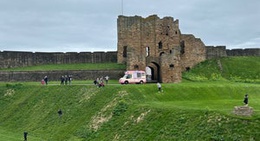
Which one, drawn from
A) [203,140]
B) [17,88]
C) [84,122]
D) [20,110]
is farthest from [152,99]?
[17,88]

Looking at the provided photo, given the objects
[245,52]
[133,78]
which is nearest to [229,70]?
[245,52]

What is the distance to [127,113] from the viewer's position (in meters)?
33.5

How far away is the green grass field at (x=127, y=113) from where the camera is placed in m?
26.1

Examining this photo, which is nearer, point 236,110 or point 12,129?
point 236,110

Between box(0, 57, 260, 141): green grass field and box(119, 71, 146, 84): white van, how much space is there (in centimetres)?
464

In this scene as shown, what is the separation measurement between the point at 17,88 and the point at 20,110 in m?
6.88

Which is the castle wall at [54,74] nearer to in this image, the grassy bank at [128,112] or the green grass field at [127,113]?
the green grass field at [127,113]

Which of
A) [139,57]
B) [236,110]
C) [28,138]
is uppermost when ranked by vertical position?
[139,57]

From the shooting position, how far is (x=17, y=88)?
49.9 m

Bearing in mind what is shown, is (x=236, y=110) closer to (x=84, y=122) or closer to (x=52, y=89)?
(x=84, y=122)

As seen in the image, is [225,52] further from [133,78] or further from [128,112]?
[128,112]

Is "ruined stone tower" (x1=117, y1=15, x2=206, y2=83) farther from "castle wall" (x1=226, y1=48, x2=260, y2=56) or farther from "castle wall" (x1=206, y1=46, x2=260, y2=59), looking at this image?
"castle wall" (x1=226, y1=48, x2=260, y2=56)

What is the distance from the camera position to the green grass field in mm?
26078

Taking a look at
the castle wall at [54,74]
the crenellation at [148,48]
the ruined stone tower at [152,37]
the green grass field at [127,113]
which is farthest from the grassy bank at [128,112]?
the ruined stone tower at [152,37]
